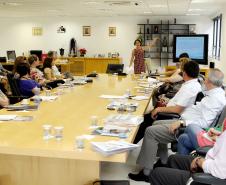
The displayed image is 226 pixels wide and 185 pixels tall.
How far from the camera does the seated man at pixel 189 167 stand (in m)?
2.08

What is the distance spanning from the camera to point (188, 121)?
11.6 feet

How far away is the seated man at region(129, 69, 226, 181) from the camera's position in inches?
131

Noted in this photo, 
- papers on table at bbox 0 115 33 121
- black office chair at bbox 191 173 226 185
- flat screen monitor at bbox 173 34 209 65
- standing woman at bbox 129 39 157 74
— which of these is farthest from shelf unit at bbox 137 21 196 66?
black office chair at bbox 191 173 226 185

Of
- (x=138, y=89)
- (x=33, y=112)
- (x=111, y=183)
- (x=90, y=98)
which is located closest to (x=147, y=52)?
(x=138, y=89)

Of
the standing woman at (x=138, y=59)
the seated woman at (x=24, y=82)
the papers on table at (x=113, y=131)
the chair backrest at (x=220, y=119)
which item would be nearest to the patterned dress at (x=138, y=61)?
the standing woman at (x=138, y=59)

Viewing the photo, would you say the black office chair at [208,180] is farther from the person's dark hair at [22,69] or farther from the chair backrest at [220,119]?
the person's dark hair at [22,69]

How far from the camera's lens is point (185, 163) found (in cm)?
271

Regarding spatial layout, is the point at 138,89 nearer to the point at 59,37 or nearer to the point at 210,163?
the point at 210,163

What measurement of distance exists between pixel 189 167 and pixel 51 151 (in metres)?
1.09

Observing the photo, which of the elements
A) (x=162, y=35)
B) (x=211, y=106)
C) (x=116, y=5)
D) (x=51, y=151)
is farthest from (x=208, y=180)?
(x=162, y=35)

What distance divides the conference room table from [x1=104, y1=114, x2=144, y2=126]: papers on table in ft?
0.31

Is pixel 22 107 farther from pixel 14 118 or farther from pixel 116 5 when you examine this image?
pixel 116 5

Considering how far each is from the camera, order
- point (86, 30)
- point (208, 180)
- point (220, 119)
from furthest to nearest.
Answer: point (86, 30)
point (220, 119)
point (208, 180)

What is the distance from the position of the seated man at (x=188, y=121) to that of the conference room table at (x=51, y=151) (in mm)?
304
